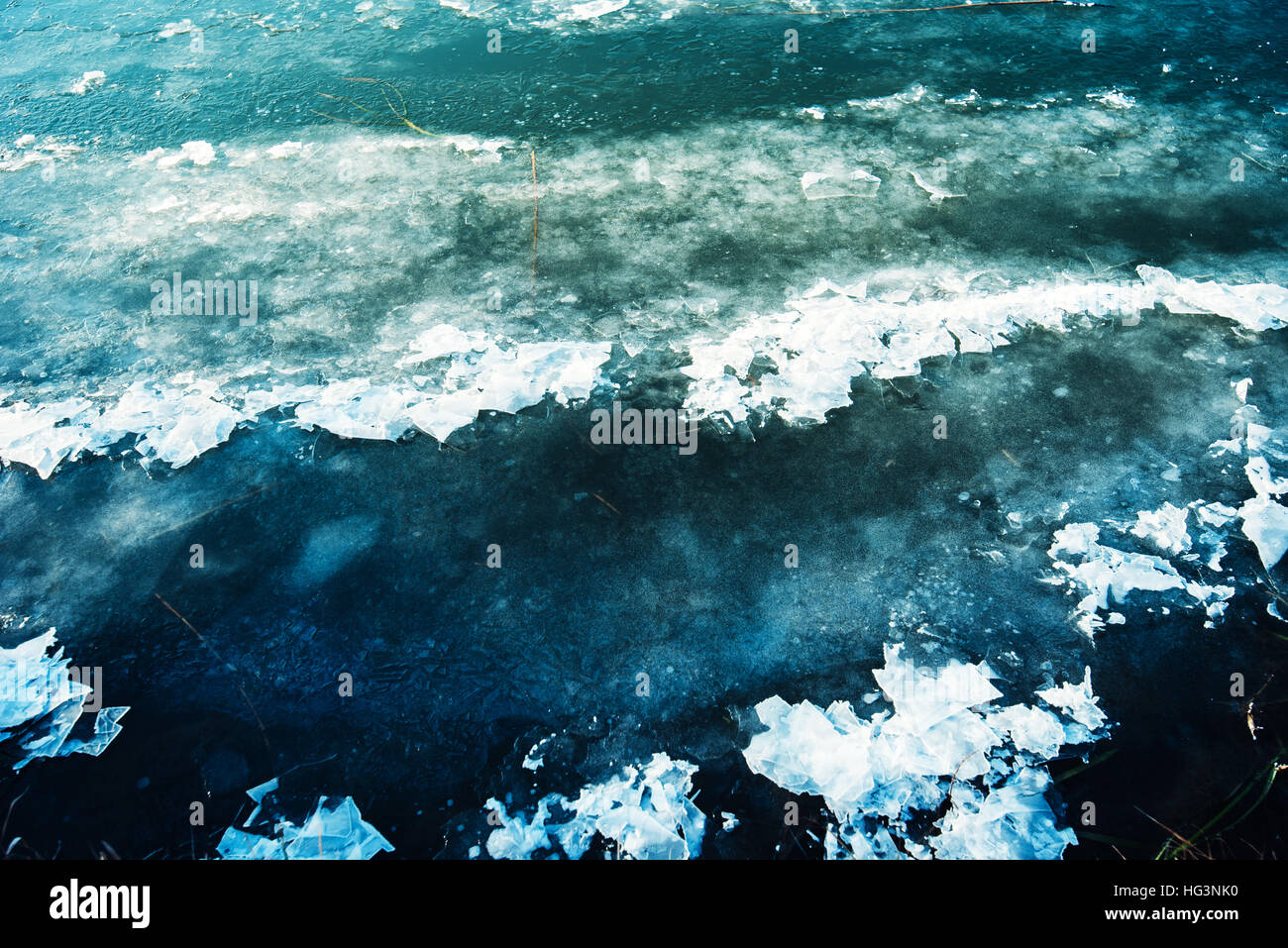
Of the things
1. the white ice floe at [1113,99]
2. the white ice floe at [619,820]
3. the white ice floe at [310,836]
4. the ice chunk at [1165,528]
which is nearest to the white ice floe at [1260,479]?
the ice chunk at [1165,528]

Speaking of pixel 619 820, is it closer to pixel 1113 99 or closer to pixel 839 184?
pixel 839 184

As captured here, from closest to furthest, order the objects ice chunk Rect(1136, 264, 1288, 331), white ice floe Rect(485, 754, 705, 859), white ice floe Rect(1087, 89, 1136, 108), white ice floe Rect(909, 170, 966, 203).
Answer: white ice floe Rect(485, 754, 705, 859) → ice chunk Rect(1136, 264, 1288, 331) → white ice floe Rect(909, 170, 966, 203) → white ice floe Rect(1087, 89, 1136, 108)

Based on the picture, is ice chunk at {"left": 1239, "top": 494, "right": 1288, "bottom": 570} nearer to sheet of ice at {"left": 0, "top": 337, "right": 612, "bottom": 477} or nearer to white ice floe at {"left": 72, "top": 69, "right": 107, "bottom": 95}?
sheet of ice at {"left": 0, "top": 337, "right": 612, "bottom": 477}

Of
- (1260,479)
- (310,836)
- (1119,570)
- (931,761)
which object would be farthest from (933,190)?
(310,836)

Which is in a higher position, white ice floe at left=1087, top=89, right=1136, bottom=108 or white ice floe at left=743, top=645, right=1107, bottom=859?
white ice floe at left=1087, top=89, right=1136, bottom=108

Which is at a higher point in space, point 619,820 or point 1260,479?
point 1260,479

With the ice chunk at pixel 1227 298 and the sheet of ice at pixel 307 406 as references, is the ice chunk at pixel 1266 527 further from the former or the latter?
the sheet of ice at pixel 307 406

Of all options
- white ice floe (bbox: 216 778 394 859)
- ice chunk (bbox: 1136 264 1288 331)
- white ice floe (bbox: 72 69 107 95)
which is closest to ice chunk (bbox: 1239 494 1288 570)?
ice chunk (bbox: 1136 264 1288 331)

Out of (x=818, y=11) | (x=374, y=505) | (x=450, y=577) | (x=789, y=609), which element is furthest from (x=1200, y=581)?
(x=818, y=11)
